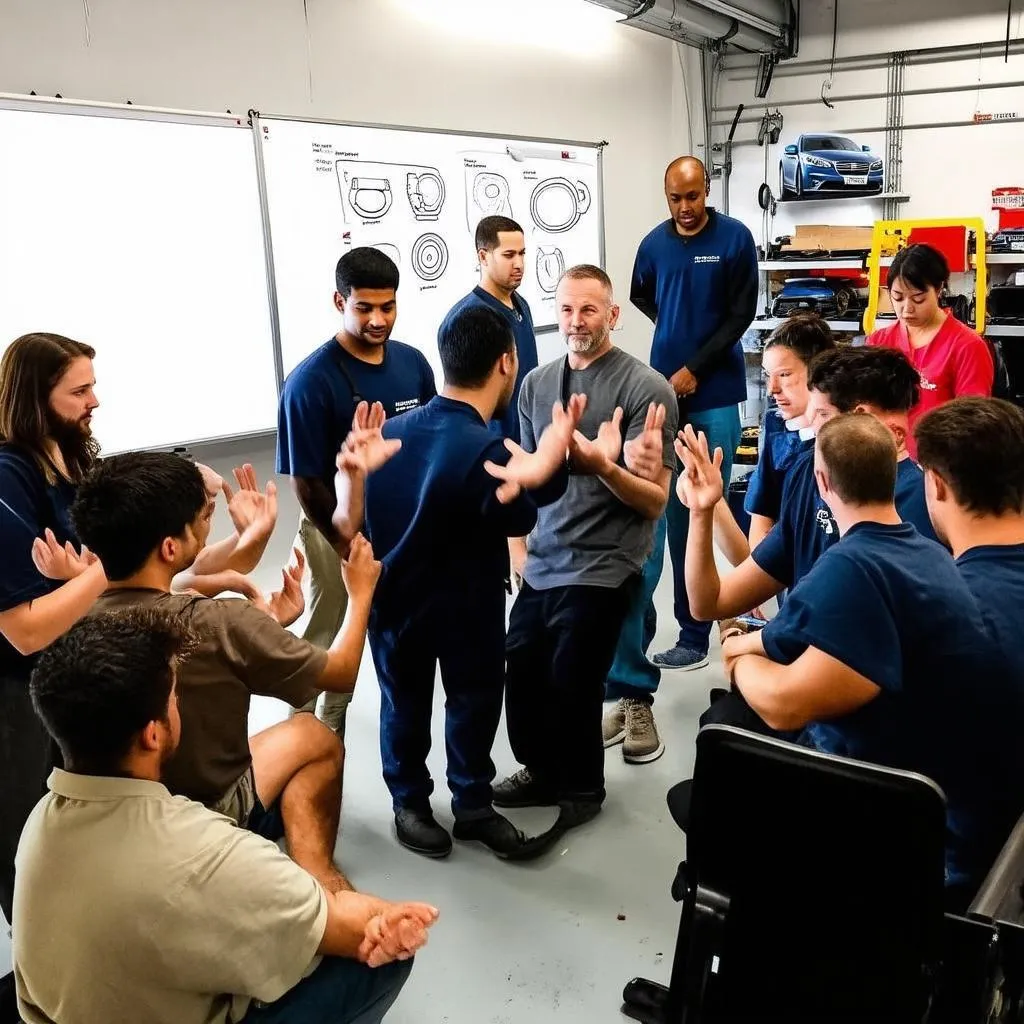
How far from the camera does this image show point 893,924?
1343mm

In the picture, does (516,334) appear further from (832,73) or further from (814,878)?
(832,73)

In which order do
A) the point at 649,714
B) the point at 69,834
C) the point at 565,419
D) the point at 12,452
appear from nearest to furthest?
the point at 69,834, the point at 12,452, the point at 565,419, the point at 649,714

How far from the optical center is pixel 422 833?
2590mm

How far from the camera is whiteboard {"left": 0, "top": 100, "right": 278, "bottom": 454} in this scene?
10.7 ft

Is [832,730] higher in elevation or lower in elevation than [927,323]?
lower

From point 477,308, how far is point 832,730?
1.27 m

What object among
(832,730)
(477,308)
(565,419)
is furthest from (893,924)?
(477,308)

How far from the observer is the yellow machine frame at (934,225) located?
209 inches

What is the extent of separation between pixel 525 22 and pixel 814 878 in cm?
526

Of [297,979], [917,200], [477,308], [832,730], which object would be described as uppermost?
[917,200]

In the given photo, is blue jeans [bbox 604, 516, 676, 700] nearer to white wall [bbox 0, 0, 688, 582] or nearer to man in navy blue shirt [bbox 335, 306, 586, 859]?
man in navy blue shirt [bbox 335, 306, 586, 859]

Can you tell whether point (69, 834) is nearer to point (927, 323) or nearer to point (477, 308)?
point (477, 308)

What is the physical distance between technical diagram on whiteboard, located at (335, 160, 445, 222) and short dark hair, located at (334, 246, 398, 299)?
1645 mm

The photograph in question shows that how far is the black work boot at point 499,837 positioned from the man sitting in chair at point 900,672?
1.13 m
